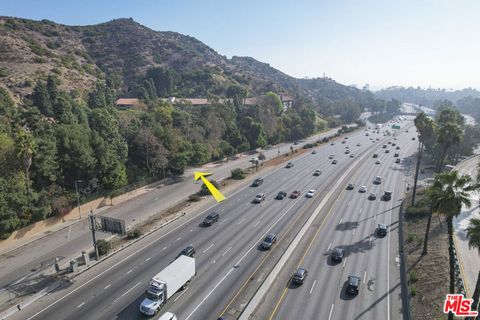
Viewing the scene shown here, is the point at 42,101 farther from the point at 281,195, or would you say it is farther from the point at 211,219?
the point at 281,195

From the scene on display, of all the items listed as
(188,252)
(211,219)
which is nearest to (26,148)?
(188,252)

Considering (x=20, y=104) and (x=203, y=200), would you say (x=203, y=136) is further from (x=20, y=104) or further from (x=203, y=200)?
(x=20, y=104)

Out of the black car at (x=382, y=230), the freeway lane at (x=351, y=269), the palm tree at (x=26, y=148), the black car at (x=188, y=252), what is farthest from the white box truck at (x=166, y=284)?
the palm tree at (x=26, y=148)

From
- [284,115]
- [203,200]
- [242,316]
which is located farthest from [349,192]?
[284,115]

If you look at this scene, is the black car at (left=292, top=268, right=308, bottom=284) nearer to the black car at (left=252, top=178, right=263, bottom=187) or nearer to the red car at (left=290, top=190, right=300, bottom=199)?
the red car at (left=290, top=190, right=300, bottom=199)

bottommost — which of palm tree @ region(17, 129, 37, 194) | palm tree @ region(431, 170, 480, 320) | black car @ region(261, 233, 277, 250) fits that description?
black car @ region(261, 233, 277, 250)

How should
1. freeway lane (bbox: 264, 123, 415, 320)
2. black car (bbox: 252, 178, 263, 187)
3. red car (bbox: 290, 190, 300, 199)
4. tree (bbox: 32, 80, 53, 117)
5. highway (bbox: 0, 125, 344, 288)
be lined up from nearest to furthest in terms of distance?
freeway lane (bbox: 264, 123, 415, 320) < highway (bbox: 0, 125, 344, 288) < red car (bbox: 290, 190, 300, 199) < black car (bbox: 252, 178, 263, 187) < tree (bbox: 32, 80, 53, 117)

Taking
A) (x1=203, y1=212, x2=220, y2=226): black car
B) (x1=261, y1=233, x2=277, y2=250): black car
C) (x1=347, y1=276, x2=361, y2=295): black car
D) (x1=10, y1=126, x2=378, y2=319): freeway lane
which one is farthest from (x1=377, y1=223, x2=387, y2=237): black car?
(x1=203, y1=212, x2=220, y2=226): black car
